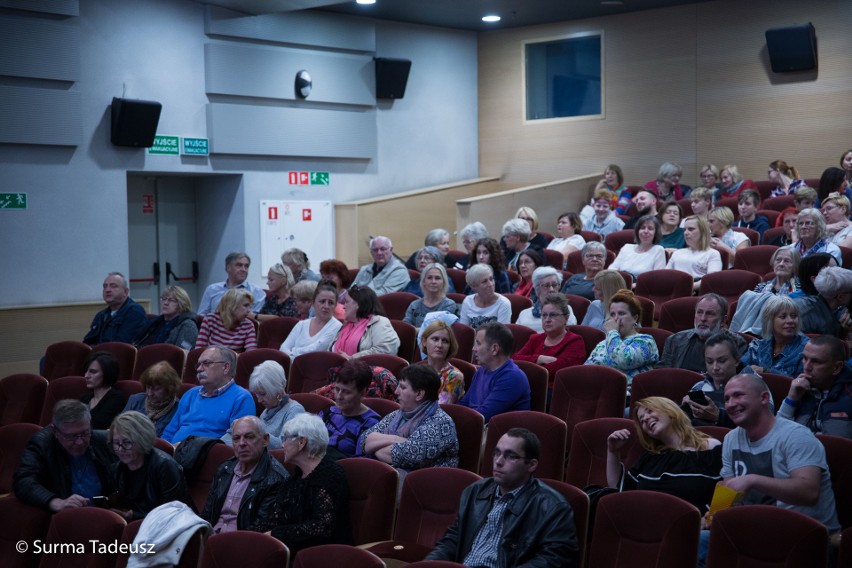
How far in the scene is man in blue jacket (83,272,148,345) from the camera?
643 cm

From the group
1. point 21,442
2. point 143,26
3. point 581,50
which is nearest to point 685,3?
point 581,50

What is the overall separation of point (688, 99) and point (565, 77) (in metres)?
1.51

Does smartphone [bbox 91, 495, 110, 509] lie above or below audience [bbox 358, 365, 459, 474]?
below

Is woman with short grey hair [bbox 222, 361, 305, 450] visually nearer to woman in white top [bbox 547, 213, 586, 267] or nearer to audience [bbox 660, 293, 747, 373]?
audience [bbox 660, 293, 747, 373]

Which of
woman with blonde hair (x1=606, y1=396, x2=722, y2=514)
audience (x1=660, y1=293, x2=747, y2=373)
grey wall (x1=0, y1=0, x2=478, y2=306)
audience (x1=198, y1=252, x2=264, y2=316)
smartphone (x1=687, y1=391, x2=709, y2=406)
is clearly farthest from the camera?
grey wall (x1=0, y1=0, x2=478, y2=306)

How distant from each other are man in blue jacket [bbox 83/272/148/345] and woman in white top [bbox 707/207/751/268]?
4157 mm

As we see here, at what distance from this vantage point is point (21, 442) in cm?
449

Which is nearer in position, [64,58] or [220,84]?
[64,58]

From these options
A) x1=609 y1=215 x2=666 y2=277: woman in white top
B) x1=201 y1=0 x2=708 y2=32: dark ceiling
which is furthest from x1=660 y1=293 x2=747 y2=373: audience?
x1=201 y1=0 x2=708 y2=32: dark ceiling

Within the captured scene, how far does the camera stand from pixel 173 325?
6.27 meters

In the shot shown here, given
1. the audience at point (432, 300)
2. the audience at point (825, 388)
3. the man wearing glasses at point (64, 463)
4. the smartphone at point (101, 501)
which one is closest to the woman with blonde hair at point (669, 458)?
the audience at point (825, 388)

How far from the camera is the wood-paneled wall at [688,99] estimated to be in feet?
30.5

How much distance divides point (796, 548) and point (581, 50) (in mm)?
8813

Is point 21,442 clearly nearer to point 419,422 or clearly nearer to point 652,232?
point 419,422
